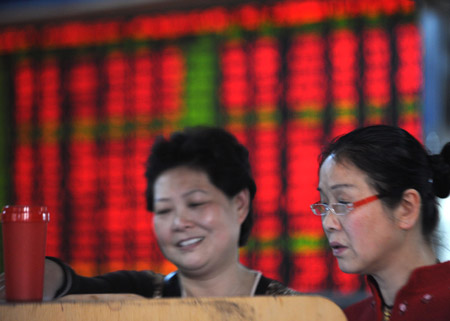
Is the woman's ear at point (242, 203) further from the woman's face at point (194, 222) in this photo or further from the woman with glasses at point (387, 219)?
the woman with glasses at point (387, 219)

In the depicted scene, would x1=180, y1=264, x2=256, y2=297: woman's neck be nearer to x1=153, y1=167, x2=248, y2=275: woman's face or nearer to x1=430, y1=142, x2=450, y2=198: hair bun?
x1=153, y1=167, x2=248, y2=275: woman's face

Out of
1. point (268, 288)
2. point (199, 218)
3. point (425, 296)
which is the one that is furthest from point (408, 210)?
point (199, 218)

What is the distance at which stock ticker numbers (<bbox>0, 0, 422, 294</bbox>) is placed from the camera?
7.63 ft

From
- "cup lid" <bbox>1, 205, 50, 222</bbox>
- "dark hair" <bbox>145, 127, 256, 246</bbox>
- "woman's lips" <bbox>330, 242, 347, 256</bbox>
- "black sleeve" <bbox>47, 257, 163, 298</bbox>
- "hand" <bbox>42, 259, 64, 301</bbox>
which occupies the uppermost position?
"dark hair" <bbox>145, 127, 256, 246</bbox>

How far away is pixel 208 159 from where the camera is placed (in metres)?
1.34

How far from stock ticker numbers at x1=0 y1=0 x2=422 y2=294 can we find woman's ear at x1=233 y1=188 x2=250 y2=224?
100cm

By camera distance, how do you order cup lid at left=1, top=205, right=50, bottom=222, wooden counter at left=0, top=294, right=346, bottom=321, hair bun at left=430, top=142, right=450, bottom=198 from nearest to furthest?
wooden counter at left=0, top=294, right=346, bottom=321 → cup lid at left=1, top=205, right=50, bottom=222 → hair bun at left=430, top=142, right=450, bottom=198

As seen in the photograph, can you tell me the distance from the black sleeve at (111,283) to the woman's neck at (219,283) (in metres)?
0.08

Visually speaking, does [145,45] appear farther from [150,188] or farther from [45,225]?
[45,225]

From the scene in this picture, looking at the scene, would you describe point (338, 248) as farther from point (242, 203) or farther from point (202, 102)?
point (202, 102)

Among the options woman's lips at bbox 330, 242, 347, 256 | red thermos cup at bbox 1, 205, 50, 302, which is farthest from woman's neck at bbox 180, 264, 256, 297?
red thermos cup at bbox 1, 205, 50, 302

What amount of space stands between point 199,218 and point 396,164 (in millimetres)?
440

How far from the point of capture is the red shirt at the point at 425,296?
3.14 feet

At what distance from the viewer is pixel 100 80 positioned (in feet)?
8.98
